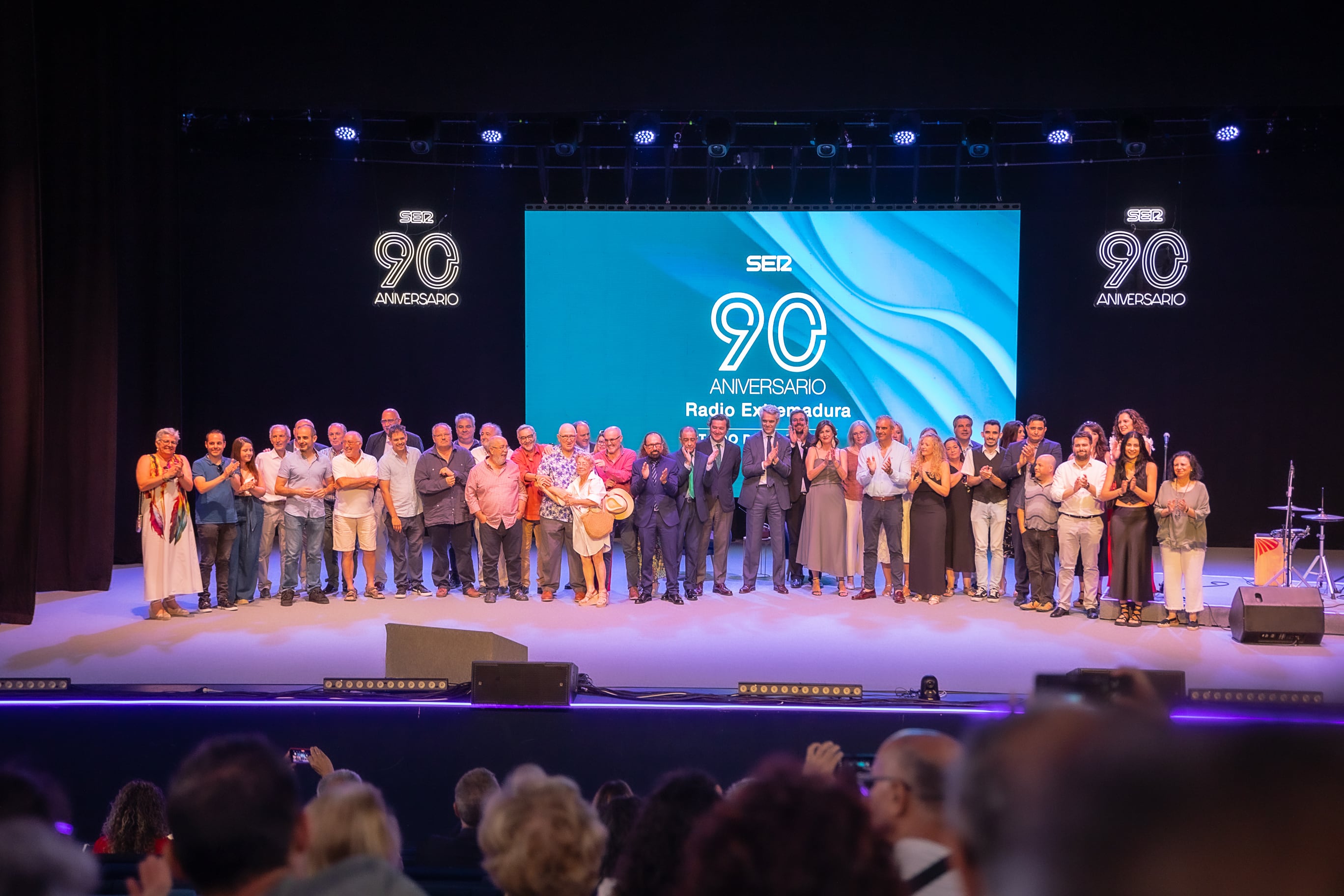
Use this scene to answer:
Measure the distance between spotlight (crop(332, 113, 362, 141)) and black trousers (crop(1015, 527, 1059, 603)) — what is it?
7.40 metres

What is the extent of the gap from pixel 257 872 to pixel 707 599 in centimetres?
714

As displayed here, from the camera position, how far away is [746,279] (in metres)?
11.3

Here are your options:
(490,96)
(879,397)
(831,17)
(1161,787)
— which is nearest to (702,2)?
(831,17)

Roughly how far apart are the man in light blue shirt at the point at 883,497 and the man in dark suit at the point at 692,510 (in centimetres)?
137

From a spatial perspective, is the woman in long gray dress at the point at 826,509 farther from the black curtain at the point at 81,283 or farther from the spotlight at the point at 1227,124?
the black curtain at the point at 81,283

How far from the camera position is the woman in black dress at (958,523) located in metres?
8.69

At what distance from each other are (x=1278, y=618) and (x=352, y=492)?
23.6ft

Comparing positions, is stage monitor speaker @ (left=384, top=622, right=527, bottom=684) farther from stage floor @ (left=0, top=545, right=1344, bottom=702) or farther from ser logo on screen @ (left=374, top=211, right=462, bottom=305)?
ser logo on screen @ (left=374, top=211, right=462, bottom=305)

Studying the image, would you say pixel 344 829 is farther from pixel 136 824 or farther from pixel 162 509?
pixel 162 509

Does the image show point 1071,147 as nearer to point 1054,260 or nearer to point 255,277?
point 1054,260

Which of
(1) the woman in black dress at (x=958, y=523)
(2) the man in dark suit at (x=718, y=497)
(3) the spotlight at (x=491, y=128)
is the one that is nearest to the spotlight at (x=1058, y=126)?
(1) the woman in black dress at (x=958, y=523)

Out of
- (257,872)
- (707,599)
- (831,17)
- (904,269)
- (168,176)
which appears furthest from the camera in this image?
(904,269)

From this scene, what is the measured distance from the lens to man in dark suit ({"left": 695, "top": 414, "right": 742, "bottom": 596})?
356 inches

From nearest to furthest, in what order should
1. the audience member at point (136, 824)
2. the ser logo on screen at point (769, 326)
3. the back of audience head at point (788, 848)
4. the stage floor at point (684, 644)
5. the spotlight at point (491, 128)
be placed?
the back of audience head at point (788, 848) → the audience member at point (136, 824) → the stage floor at point (684, 644) → the spotlight at point (491, 128) → the ser logo on screen at point (769, 326)
